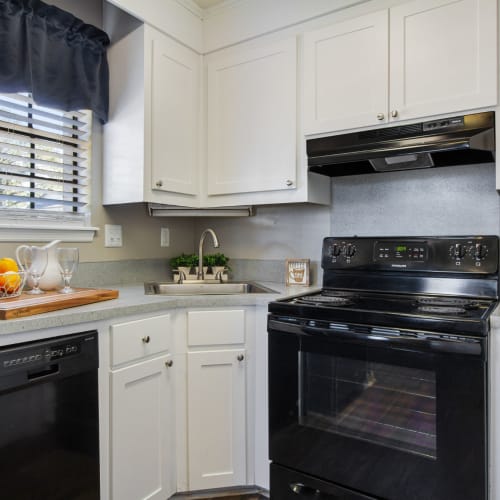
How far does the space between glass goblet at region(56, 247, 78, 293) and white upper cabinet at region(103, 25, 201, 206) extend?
453mm

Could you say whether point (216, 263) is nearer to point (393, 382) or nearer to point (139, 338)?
point (139, 338)

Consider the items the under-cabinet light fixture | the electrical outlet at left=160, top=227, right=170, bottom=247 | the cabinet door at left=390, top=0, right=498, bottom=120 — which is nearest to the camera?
the cabinet door at left=390, top=0, right=498, bottom=120

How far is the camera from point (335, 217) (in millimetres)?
2246

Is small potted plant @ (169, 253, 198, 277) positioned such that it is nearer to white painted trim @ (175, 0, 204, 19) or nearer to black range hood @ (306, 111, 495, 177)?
black range hood @ (306, 111, 495, 177)

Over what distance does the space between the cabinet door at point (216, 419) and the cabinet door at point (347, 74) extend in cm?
115

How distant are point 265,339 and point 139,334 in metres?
0.52

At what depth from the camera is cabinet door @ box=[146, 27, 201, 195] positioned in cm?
207

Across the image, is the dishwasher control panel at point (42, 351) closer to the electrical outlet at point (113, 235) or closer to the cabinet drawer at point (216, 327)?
the cabinet drawer at point (216, 327)

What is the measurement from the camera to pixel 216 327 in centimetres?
179

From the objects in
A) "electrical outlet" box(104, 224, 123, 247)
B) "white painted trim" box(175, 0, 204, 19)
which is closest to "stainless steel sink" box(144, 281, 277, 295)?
"electrical outlet" box(104, 224, 123, 247)

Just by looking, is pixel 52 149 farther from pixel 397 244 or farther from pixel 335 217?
pixel 397 244


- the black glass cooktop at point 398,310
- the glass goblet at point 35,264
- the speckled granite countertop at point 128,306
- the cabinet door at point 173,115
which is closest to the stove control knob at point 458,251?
the black glass cooktop at point 398,310

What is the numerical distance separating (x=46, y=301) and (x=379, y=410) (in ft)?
3.96

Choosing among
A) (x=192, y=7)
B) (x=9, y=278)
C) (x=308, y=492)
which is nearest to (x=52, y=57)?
(x=192, y=7)
